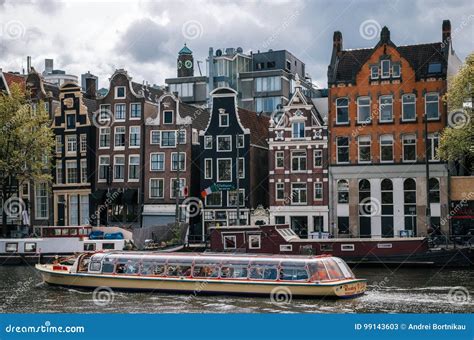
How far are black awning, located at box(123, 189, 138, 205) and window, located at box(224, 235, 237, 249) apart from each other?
18.5m

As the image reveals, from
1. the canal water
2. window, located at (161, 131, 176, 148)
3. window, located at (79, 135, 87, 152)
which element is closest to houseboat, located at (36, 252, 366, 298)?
the canal water

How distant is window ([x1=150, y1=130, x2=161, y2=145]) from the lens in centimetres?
7194

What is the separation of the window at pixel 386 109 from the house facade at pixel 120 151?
20.6m

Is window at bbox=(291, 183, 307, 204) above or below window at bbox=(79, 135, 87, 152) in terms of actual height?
below

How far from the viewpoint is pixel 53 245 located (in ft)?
191

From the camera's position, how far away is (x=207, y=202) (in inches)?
2756

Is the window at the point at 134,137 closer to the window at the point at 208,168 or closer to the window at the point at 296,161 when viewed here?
the window at the point at 208,168

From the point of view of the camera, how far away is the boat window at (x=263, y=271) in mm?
39625

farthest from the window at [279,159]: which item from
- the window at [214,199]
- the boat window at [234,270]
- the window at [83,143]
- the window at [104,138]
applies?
the boat window at [234,270]

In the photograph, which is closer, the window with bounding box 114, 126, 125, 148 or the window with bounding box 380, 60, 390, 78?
the window with bounding box 380, 60, 390, 78

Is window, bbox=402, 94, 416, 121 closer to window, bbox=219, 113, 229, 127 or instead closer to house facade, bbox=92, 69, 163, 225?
window, bbox=219, 113, 229, 127

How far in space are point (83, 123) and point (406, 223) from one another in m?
29.3

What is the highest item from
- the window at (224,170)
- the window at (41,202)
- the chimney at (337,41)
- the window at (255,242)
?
the chimney at (337,41)

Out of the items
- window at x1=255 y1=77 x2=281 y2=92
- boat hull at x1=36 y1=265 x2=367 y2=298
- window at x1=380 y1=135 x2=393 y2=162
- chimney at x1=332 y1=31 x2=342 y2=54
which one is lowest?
boat hull at x1=36 y1=265 x2=367 y2=298
